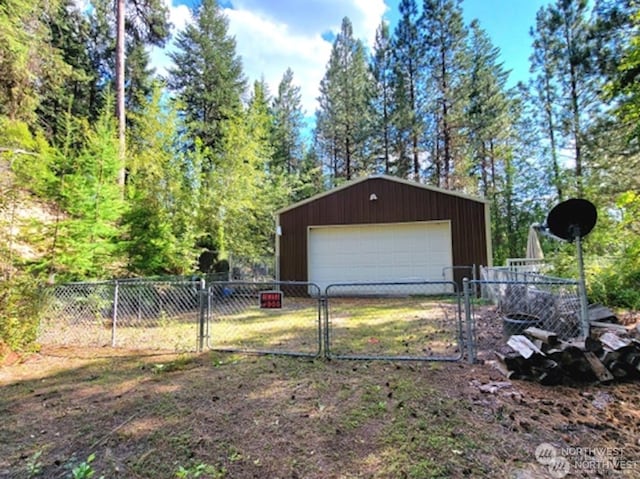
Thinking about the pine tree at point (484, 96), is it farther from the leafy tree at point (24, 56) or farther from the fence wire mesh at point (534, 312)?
the leafy tree at point (24, 56)

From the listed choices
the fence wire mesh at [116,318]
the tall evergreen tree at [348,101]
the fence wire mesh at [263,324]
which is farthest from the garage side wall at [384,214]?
the tall evergreen tree at [348,101]

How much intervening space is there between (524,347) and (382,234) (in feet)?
24.3

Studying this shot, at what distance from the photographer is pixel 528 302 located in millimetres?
5172

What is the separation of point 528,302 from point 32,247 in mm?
8798

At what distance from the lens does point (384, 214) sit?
10555 millimetres

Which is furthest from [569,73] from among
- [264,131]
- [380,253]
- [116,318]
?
[116,318]

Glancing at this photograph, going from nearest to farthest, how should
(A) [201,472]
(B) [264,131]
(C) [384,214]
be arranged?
(A) [201,472], (C) [384,214], (B) [264,131]

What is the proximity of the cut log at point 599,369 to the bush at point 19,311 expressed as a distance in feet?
22.1

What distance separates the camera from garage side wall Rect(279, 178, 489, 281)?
32.8ft

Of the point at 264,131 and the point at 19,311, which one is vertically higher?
the point at 264,131

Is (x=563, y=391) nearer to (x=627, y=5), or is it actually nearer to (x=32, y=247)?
(x=32, y=247)

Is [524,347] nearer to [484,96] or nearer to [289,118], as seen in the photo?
[484,96]

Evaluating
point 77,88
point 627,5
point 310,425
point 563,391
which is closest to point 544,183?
point 627,5

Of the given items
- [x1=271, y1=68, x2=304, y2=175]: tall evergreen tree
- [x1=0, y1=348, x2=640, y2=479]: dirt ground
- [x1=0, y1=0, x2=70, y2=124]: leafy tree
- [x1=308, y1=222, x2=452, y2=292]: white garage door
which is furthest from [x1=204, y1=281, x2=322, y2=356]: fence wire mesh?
[x1=271, y1=68, x2=304, y2=175]: tall evergreen tree
